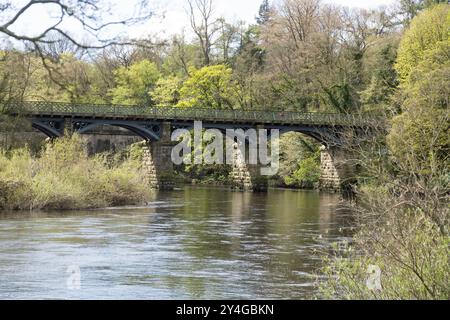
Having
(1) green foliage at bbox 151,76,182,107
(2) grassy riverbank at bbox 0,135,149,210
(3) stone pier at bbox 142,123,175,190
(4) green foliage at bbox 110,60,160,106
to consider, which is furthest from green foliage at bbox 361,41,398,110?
(2) grassy riverbank at bbox 0,135,149,210

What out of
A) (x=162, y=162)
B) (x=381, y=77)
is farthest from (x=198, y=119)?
(x=381, y=77)

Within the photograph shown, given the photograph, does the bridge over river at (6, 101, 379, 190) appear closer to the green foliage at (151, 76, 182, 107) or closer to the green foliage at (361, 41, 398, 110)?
the green foliage at (361, 41, 398, 110)

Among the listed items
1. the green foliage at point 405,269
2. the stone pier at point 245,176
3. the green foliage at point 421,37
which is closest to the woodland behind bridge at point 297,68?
the green foliage at point 421,37

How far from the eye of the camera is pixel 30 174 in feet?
129

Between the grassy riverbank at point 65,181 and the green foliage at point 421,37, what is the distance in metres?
23.5

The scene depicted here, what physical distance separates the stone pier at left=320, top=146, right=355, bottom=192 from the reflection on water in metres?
30.9

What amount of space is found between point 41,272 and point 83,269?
4.30 feet

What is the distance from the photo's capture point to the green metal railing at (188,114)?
66688mm

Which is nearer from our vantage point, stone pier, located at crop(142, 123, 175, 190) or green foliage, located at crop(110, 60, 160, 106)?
stone pier, located at crop(142, 123, 175, 190)

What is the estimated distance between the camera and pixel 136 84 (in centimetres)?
8944

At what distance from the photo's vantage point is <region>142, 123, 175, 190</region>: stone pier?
71750 millimetres

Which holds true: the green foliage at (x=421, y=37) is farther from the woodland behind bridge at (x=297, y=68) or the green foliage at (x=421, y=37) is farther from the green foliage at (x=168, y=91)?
the green foliage at (x=168, y=91)

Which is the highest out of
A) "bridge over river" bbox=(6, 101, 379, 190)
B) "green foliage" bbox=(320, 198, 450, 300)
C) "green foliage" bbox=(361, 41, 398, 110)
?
"green foliage" bbox=(361, 41, 398, 110)
